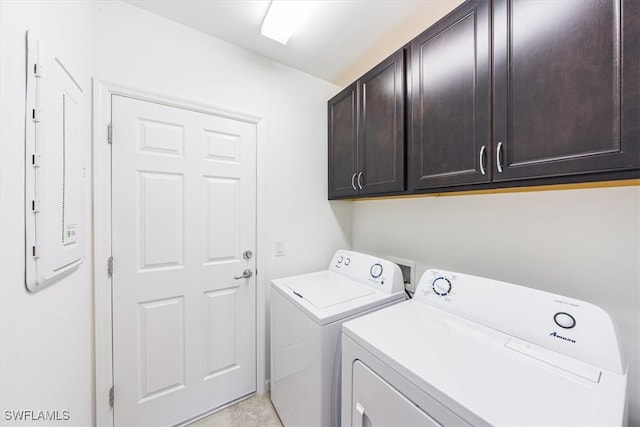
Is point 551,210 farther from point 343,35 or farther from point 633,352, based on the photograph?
point 343,35

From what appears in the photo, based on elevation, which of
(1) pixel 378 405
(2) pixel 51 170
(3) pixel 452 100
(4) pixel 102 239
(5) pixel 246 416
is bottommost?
(5) pixel 246 416

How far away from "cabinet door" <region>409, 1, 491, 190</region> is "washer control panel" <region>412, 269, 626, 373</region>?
1.61 ft

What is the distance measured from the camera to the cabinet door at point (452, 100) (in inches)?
39.2

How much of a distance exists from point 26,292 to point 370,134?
5.62 feet

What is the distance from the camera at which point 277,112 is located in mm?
1873

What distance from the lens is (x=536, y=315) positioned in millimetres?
879

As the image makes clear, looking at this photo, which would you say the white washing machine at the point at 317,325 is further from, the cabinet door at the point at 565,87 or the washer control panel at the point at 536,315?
the cabinet door at the point at 565,87

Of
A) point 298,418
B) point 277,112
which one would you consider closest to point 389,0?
point 277,112

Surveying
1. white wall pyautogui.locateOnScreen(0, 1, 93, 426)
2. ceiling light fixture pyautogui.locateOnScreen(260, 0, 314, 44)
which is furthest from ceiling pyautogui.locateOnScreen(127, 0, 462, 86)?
white wall pyautogui.locateOnScreen(0, 1, 93, 426)

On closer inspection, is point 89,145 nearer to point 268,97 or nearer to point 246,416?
point 268,97

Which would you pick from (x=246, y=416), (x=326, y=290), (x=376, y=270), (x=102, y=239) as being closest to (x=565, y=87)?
(x=376, y=270)

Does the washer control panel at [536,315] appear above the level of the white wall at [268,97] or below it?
below

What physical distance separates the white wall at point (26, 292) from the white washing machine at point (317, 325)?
3.17 feet

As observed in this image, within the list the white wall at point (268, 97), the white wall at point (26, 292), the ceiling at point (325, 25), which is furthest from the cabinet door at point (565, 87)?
the white wall at point (26, 292)
